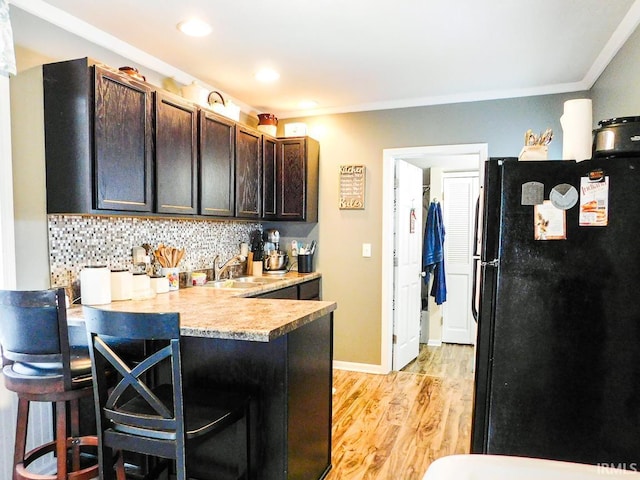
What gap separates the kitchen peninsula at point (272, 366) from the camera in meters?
1.78

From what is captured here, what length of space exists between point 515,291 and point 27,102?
2551mm

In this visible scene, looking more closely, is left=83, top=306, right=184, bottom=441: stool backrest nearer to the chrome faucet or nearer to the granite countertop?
the granite countertop

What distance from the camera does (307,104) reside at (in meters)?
3.99

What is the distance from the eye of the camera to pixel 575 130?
1.90 metres

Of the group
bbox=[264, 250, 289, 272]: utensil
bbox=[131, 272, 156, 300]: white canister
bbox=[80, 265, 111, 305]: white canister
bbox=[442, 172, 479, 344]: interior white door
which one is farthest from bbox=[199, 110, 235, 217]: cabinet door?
bbox=[442, 172, 479, 344]: interior white door

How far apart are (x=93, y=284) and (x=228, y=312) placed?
→ 2.72ft

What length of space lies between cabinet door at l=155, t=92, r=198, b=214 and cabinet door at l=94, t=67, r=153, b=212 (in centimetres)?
8

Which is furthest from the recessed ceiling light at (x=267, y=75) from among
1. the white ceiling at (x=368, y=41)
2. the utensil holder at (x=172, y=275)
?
the utensil holder at (x=172, y=275)

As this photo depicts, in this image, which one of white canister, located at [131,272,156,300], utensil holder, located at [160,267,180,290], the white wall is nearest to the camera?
the white wall

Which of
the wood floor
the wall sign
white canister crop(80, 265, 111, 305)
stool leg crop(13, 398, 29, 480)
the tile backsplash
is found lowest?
the wood floor

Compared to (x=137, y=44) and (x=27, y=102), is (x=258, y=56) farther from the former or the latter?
(x=27, y=102)

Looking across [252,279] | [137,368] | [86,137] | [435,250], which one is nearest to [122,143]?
[86,137]

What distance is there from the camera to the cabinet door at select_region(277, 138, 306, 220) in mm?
3932

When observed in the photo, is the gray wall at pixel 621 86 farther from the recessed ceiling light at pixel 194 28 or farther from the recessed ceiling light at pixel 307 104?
the recessed ceiling light at pixel 194 28
